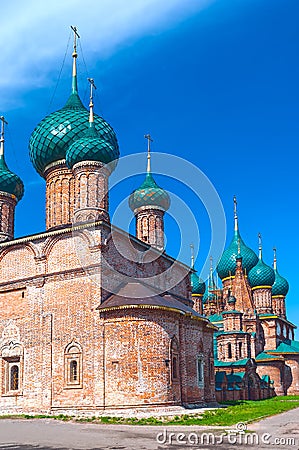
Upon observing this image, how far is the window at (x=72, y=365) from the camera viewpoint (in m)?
13.6

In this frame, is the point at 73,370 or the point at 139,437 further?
the point at 73,370

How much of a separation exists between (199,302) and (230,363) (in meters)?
7.31

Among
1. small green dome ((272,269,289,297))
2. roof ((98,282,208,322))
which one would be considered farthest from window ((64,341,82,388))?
small green dome ((272,269,289,297))

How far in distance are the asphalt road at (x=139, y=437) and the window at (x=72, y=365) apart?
2576mm

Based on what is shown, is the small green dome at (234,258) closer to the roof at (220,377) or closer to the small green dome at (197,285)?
the small green dome at (197,285)

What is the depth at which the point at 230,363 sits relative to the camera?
78.1 feet

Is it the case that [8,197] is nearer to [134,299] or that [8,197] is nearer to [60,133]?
[60,133]

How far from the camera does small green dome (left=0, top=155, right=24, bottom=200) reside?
Answer: 18.0m

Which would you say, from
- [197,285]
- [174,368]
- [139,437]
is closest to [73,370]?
[174,368]

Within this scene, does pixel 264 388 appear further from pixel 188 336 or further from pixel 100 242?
pixel 100 242

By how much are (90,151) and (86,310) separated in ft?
15.2

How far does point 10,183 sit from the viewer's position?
18.1 meters

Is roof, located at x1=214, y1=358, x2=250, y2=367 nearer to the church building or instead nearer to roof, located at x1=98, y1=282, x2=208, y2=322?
the church building

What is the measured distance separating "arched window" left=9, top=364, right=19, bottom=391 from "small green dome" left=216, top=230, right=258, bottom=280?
707 inches
